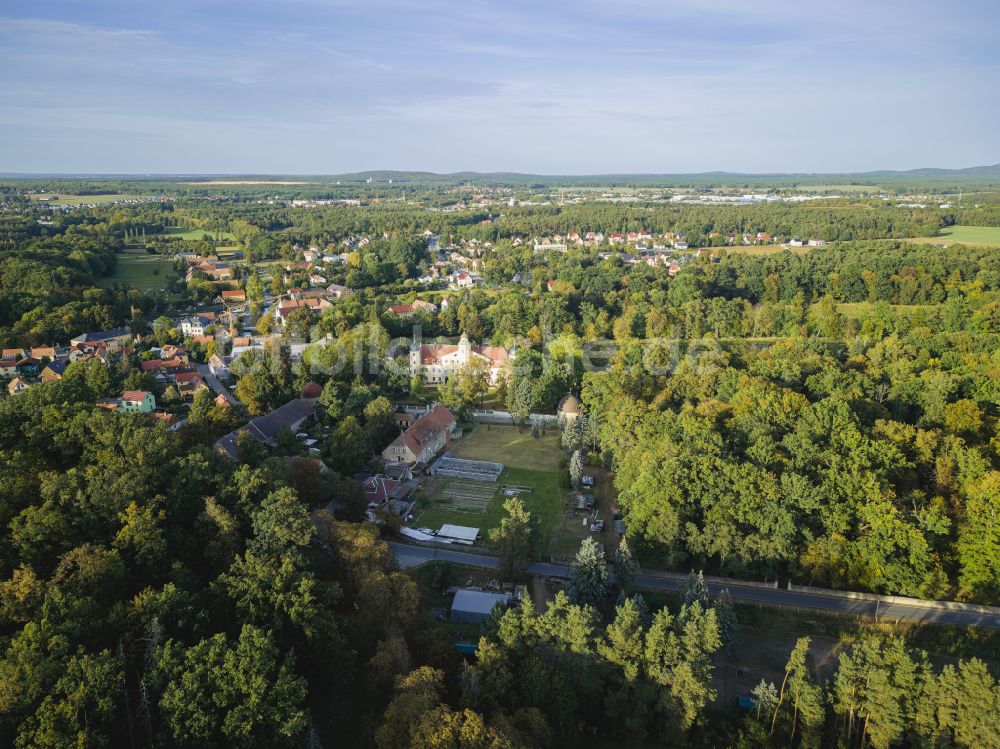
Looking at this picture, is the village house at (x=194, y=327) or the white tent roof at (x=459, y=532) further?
the village house at (x=194, y=327)

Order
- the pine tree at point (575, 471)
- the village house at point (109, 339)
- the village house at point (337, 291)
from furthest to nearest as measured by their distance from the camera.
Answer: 1. the village house at point (337, 291)
2. the village house at point (109, 339)
3. the pine tree at point (575, 471)

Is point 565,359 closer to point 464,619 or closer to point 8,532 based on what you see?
point 464,619

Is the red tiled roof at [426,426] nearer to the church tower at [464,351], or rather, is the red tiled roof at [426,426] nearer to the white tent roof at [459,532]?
the white tent roof at [459,532]

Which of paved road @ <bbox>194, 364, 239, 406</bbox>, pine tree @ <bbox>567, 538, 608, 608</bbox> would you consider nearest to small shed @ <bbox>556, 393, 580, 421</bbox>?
pine tree @ <bbox>567, 538, 608, 608</bbox>

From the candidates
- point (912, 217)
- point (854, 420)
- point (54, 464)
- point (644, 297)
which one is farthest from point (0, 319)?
point (912, 217)

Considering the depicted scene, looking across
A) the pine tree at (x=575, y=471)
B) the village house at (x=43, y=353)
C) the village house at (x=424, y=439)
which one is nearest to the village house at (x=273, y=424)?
the village house at (x=424, y=439)

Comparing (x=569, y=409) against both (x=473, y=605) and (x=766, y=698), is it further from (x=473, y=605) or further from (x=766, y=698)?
(x=766, y=698)
